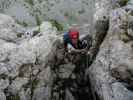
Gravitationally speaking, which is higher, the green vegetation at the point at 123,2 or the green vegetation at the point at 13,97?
the green vegetation at the point at 123,2

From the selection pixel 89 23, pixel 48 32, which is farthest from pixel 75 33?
pixel 89 23

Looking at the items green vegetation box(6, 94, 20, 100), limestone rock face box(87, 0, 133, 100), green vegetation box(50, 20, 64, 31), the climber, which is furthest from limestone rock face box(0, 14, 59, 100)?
green vegetation box(50, 20, 64, 31)

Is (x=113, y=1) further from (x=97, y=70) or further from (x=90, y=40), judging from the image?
(x=97, y=70)

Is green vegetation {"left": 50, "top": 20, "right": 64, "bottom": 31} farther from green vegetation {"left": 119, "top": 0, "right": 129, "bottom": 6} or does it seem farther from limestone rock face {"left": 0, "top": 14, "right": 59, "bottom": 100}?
green vegetation {"left": 119, "top": 0, "right": 129, "bottom": 6}

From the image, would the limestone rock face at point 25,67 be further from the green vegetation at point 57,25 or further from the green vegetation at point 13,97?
the green vegetation at point 57,25

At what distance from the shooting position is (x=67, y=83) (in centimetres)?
1087

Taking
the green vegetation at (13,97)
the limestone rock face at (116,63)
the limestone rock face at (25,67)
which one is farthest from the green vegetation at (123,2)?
the green vegetation at (13,97)

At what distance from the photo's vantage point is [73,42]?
10.6m

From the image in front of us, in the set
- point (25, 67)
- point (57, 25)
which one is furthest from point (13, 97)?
point (57, 25)

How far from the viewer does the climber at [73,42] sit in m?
10.5

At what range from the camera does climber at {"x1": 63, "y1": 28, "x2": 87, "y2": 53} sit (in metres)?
10.5

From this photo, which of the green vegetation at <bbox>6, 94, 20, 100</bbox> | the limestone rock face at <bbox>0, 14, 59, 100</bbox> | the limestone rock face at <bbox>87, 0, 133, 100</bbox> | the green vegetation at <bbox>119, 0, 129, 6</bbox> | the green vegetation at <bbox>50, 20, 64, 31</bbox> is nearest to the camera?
the limestone rock face at <bbox>87, 0, 133, 100</bbox>

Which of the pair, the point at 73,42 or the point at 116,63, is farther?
the point at 73,42

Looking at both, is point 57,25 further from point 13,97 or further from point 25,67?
point 13,97
